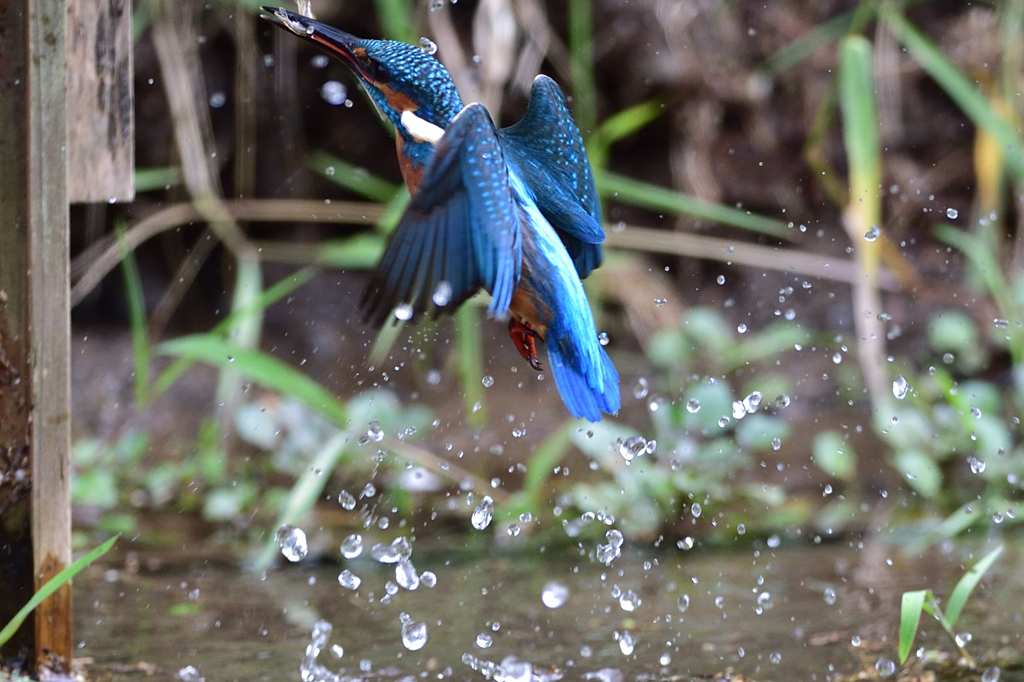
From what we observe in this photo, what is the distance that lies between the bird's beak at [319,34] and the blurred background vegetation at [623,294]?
3.59 feet

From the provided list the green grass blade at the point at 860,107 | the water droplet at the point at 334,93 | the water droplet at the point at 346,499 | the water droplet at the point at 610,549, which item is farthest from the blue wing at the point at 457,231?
the water droplet at the point at 334,93

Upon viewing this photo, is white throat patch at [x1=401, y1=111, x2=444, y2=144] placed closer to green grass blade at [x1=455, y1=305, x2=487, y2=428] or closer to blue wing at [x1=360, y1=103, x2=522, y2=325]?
blue wing at [x1=360, y1=103, x2=522, y2=325]

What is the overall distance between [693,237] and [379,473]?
119 cm

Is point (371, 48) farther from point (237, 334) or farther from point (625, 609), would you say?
point (237, 334)

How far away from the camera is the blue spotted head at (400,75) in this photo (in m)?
1.53

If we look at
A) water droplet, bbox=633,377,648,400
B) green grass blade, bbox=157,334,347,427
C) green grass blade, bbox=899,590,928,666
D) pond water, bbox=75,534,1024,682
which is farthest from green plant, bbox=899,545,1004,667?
water droplet, bbox=633,377,648,400

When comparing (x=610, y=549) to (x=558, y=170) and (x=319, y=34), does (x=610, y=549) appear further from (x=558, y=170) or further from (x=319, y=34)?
(x=319, y=34)

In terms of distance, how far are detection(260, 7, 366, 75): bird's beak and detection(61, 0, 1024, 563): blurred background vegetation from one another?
1.10 meters

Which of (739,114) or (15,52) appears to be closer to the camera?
(15,52)

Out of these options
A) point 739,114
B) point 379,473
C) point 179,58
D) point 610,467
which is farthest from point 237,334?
point 739,114

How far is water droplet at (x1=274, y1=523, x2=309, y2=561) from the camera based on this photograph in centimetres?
230

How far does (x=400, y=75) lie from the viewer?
1532 mm

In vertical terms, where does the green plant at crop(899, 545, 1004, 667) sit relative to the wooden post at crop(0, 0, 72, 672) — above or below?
below

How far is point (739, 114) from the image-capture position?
3838 mm
